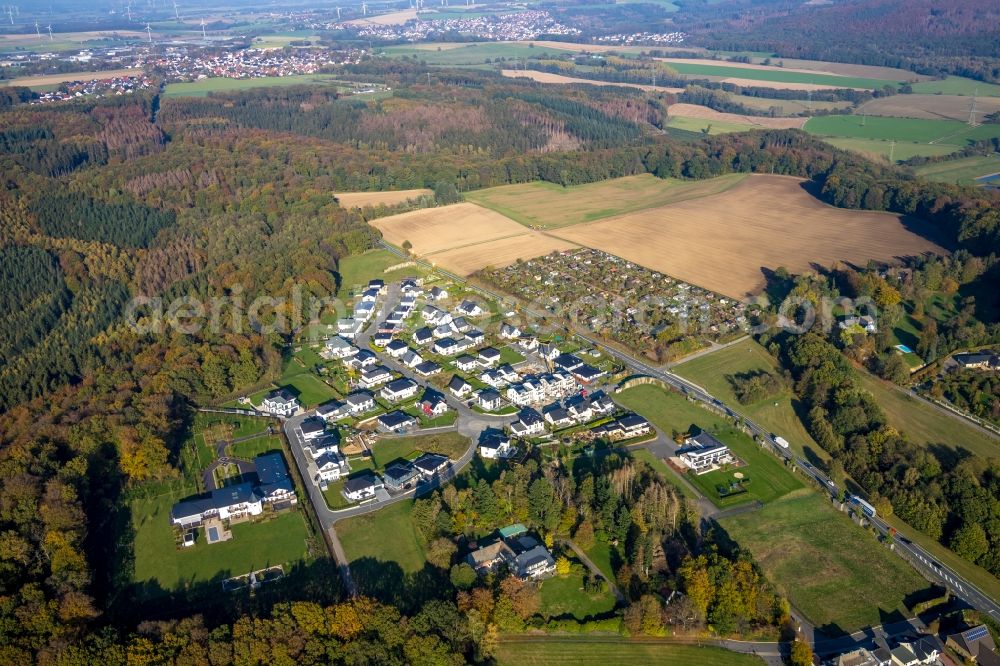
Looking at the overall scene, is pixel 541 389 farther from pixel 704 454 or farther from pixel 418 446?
pixel 704 454

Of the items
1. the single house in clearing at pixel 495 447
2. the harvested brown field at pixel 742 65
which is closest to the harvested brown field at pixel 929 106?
the harvested brown field at pixel 742 65

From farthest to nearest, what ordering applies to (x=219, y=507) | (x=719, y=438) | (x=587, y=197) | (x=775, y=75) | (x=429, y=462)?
(x=775, y=75)
(x=587, y=197)
(x=719, y=438)
(x=429, y=462)
(x=219, y=507)

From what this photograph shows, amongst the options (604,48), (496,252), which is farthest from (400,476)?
(604,48)

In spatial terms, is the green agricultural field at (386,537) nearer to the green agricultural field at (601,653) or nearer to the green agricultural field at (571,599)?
the green agricultural field at (571,599)

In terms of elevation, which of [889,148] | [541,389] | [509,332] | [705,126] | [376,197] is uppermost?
[705,126]

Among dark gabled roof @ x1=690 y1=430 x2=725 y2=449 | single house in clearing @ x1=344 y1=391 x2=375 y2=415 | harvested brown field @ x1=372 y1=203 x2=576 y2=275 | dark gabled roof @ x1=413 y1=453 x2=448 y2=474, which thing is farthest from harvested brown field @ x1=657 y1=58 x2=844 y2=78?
dark gabled roof @ x1=413 y1=453 x2=448 y2=474

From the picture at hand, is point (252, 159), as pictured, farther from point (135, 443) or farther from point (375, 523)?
point (375, 523)
